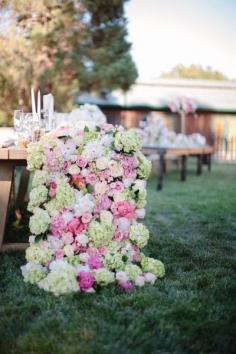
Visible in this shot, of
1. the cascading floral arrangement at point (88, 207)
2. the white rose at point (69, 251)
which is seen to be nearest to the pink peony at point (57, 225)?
the cascading floral arrangement at point (88, 207)

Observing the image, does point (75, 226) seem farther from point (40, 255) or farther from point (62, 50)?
point (62, 50)

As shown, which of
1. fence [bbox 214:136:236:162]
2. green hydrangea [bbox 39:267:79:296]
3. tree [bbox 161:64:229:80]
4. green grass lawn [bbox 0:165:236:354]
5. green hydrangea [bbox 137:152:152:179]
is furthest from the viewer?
tree [bbox 161:64:229:80]

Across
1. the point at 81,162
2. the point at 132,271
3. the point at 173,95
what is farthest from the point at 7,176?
the point at 173,95

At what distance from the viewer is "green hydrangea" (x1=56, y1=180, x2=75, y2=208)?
3758mm

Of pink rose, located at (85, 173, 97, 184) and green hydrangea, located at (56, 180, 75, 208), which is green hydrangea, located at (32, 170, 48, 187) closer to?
green hydrangea, located at (56, 180, 75, 208)

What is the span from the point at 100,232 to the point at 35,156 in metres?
0.77

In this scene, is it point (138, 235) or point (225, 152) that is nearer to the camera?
point (138, 235)

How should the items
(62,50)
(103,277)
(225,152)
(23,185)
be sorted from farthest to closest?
1. (225,152)
2. (62,50)
3. (23,185)
4. (103,277)

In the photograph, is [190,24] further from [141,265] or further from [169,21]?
[141,265]

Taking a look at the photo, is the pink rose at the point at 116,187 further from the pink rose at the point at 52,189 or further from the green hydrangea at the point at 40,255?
the green hydrangea at the point at 40,255

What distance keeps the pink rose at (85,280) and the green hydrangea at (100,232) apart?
27cm

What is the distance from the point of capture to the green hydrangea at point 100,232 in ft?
12.2

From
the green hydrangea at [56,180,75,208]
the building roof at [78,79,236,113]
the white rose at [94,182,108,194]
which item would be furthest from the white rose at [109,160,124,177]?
the building roof at [78,79,236,113]

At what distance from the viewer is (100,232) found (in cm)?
371
